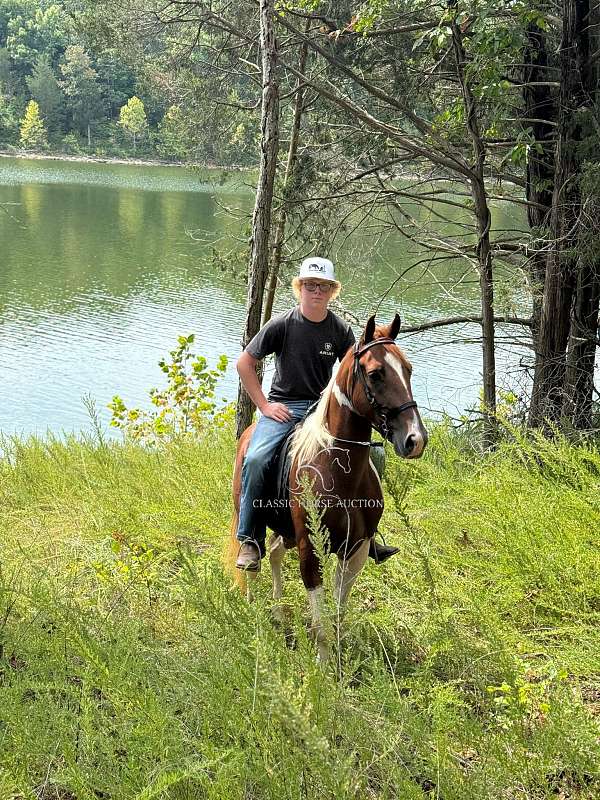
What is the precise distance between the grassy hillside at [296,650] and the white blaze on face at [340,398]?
1.68 ft

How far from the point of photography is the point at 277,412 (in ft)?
13.9

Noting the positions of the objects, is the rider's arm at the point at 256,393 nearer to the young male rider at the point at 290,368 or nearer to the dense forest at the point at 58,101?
the young male rider at the point at 290,368

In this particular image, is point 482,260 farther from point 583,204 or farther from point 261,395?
Answer: point 261,395

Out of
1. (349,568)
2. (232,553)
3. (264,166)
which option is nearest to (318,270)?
(349,568)

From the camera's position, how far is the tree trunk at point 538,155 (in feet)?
25.5

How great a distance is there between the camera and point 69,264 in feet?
88.8

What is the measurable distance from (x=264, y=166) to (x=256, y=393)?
3073 millimetres

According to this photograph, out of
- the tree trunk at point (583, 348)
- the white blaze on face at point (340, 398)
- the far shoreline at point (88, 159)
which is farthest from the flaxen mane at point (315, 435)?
the far shoreline at point (88, 159)

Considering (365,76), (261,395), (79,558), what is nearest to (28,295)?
(365,76)

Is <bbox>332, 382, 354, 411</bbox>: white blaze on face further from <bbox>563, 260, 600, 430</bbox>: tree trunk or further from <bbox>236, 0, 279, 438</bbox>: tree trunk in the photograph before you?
<bbox>563, 260, 600, 430</bbox>: tree trunk

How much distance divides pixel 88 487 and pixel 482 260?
4.85 metres

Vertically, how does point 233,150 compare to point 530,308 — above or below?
above

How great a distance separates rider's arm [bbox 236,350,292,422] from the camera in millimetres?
4250

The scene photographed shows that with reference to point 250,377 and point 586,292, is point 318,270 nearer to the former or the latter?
point 250,377
